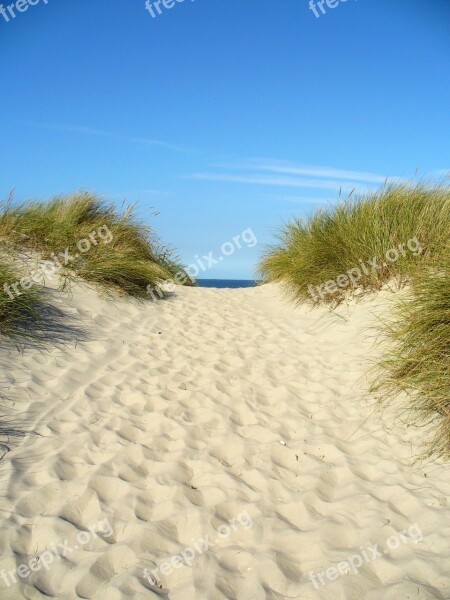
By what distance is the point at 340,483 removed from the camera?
297 centimetres

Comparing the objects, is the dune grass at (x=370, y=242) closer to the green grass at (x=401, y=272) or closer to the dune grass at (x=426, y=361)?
the green grass at (x=401, y=272)

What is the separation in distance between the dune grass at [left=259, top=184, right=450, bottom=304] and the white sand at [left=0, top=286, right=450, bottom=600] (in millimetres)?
1387

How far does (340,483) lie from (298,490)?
0.29 m

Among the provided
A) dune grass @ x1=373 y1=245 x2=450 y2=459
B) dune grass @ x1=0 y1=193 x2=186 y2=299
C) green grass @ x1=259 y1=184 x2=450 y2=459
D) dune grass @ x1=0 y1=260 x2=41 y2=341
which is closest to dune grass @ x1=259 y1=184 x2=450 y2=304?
green grass @ x1=259 y1=184 x2=450 y2=459

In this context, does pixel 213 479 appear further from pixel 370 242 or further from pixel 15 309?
pixel 370 242

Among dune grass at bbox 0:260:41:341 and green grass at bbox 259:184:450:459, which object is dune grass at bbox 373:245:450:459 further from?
dune grass at bbox 0:260:41:341

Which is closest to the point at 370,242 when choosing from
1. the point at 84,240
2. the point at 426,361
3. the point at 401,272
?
the point at 401,272

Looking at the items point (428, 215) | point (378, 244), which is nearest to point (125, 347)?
point (378, 244)

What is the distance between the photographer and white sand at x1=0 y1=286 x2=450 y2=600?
2.21m

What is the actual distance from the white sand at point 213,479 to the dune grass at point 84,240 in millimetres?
1922

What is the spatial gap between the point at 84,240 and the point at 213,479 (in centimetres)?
541

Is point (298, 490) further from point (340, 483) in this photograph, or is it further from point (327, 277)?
point (327, 277)

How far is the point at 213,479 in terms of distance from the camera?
2.95 metres

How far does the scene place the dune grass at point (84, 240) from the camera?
6875 millimetres
